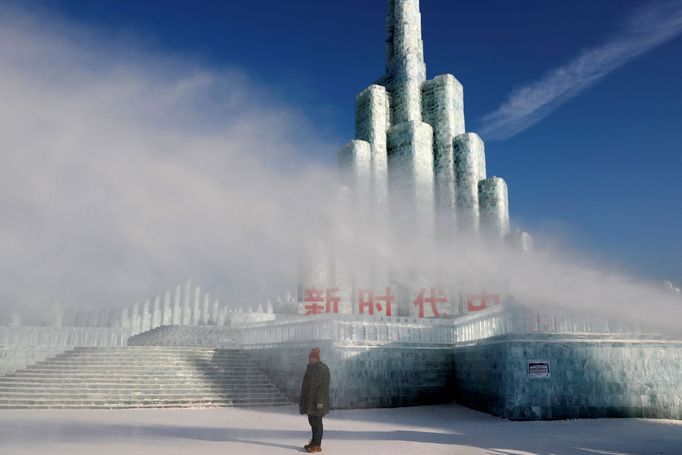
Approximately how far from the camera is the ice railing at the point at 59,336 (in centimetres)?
1880

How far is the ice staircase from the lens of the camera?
48.9 ft

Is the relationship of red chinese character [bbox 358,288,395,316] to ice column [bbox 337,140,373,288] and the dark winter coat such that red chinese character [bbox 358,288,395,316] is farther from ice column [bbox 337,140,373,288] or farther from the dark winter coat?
the dark winter coat

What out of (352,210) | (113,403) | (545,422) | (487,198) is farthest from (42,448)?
(487,198)

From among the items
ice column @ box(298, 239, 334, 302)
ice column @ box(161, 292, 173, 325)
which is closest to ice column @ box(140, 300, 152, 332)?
ice column @ box(161, 292, 173, 325)

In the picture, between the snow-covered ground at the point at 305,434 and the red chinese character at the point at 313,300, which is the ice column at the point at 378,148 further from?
the snow-covered ground at the point at 305,434

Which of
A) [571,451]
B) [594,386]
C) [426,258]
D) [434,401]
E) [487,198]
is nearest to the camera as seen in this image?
[571,451]

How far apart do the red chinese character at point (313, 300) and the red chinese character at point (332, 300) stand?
1.03 ft

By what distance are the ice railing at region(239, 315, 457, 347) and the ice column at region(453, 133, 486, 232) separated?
1595cm

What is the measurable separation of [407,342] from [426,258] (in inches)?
576

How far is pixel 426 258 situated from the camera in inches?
1211

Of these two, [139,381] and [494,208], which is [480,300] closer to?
[494,208]

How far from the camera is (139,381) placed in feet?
52.5

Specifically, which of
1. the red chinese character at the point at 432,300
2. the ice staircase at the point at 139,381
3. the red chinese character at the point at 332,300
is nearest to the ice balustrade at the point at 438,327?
the ice staircase at the point at 139,381

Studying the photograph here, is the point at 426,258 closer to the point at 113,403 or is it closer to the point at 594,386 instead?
the point at 594,386
